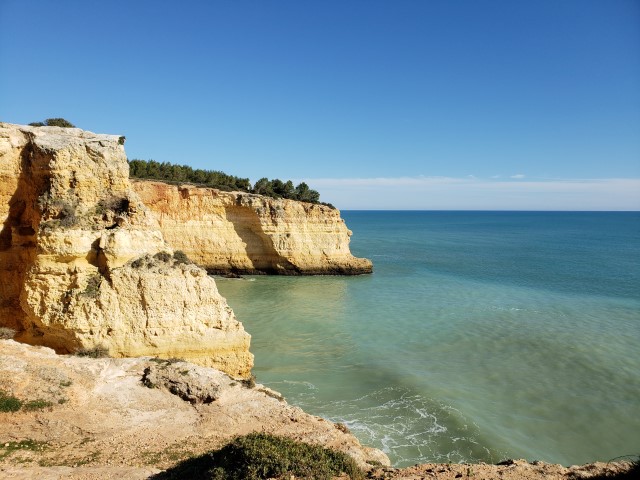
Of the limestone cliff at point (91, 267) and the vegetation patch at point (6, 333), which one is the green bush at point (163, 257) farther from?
the vegetation patch at point (6, 333)

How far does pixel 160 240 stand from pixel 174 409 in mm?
5457

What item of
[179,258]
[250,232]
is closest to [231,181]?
[250,232]

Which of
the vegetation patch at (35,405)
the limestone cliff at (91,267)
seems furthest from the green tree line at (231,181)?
the vegetation patch at (35,405)

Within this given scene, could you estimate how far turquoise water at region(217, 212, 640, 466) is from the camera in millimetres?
11914

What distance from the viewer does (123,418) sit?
30.3ft

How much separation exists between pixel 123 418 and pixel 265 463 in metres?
4.34

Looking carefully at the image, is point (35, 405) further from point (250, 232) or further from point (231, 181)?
point (231, 181)

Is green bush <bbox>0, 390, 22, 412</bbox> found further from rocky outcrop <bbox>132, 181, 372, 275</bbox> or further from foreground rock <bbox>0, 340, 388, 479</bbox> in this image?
rocky outcrop <bbox>132, 181, 372, 275</bbox>

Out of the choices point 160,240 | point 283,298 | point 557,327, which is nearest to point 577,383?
point 557,327

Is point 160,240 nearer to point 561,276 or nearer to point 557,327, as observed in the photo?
point 557,327

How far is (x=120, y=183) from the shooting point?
13.1 metres

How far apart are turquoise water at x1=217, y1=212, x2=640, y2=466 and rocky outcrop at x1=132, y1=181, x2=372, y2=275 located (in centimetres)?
363

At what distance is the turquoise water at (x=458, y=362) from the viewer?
39.1ft

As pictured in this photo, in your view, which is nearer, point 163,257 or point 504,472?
point 504,472
